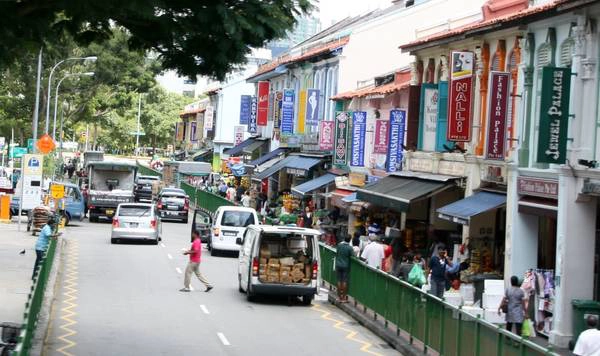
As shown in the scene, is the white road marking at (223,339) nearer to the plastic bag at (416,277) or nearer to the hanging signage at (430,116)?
the plastic bag at (416,277)

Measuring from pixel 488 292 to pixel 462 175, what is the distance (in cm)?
621

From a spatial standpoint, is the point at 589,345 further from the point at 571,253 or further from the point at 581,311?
the point at 571,253

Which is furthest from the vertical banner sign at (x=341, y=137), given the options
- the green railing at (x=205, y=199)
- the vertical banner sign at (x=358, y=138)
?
the green railing at (x=205, y=199)

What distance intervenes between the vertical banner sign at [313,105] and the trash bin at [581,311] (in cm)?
2939

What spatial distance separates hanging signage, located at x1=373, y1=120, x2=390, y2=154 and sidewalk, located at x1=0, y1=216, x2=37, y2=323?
11865mm

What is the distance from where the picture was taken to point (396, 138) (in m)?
35.3

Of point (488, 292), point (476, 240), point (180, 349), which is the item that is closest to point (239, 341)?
point (180, 349)

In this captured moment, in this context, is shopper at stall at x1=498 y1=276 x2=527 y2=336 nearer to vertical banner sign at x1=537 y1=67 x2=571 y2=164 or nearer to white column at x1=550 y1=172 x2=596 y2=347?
white column at x1=550 y1=172 x2=596 y2=347

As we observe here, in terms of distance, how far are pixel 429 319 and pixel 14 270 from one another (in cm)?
1497

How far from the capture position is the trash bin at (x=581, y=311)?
21.4m

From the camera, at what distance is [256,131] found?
66.6 m

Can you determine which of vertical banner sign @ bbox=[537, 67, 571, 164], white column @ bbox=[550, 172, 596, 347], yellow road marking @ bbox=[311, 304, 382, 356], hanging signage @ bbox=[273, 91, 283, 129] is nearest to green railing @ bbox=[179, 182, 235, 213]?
hanging signage @ bbox=[273, 91, 283, 129]

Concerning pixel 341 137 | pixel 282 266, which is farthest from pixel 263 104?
pixel 282 266

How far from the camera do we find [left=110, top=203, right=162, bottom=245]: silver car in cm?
4072
